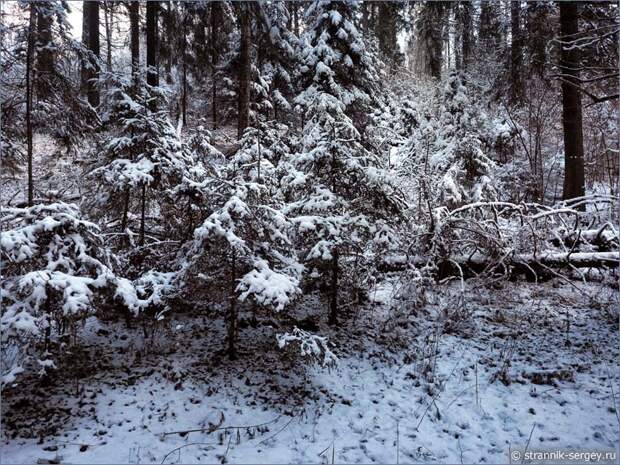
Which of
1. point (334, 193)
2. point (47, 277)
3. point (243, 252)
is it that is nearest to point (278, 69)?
point (334, 193)

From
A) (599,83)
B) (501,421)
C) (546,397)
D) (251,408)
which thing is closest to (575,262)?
(546,397)

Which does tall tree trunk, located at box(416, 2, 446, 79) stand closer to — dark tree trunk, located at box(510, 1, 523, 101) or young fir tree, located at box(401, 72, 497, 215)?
young fir tree, located at box(401, 72, 497, 215)

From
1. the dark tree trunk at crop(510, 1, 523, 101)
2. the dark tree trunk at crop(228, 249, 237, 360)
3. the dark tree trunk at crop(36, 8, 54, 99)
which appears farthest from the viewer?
the dark tree trunk at crop(510, 1, 523, 101)

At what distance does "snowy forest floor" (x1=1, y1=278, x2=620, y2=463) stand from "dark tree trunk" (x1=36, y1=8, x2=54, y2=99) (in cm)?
470

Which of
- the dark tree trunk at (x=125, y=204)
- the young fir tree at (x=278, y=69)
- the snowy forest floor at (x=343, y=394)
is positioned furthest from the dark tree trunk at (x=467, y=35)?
the dark tree trunk at (x=125, y=204)

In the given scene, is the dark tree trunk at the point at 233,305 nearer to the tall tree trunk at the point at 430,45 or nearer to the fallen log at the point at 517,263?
the fallen log at the point at 517,263

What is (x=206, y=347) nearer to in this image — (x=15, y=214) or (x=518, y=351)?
(x=15, y=214)

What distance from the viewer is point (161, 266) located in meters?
6.50

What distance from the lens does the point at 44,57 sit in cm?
729

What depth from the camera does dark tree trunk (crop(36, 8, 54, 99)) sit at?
7.09 metres

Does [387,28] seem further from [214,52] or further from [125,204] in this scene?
[125,204]

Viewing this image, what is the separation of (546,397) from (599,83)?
325 inches

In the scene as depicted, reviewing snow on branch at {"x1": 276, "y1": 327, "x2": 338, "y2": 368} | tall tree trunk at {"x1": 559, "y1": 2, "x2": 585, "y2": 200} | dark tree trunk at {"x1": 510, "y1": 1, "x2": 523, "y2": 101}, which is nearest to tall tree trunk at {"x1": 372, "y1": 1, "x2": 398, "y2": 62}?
dark tree trunk at {"x1": 510, "y1": 1, "x2": 523, "y2": 101}

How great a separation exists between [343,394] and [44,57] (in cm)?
811
